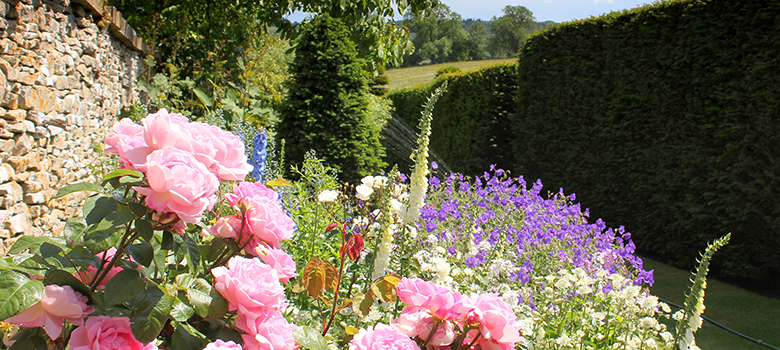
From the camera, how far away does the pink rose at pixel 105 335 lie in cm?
78

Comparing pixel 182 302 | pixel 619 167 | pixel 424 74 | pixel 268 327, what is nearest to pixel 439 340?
pixel 268 327

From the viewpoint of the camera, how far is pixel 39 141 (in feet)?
11.1

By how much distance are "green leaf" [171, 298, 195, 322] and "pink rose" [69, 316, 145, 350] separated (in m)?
0.07

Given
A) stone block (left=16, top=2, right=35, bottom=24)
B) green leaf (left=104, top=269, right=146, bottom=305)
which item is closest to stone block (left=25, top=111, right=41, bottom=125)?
stone block (left=16, top=2, right=35, bottom=24)

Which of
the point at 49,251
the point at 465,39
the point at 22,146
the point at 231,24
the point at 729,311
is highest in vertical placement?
the point at 465,39

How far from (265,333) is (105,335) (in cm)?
26

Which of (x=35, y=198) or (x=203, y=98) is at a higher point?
(x=203, y=98)

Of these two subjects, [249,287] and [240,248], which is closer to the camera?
[249,287]

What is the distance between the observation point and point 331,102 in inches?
218

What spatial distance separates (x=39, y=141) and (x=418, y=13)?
16.0 ft

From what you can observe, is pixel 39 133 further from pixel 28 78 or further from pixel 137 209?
pixel 137 209

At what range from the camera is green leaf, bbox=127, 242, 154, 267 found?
2.69ft

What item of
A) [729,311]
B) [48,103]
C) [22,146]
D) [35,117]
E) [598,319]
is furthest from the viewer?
[729,311]

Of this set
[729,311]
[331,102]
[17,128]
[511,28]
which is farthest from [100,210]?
[511,28]
